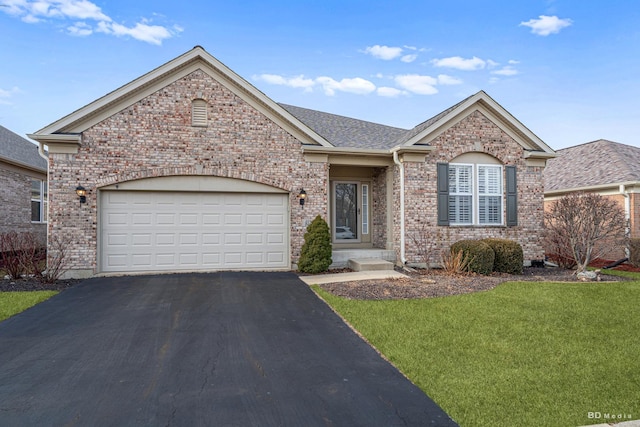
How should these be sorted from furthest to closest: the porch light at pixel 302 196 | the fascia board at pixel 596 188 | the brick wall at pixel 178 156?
the fascia board at pixel 596 188
the porch light at pixel 302 196
the brick wall at pixel 178 156

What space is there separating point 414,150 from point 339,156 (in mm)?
2330

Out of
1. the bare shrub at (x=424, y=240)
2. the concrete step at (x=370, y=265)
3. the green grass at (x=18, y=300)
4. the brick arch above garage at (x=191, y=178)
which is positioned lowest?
the green grass at (x=18, y=300)

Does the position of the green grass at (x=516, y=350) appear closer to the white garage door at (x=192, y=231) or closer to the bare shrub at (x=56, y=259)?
the white garage door at (x=192, y=231)

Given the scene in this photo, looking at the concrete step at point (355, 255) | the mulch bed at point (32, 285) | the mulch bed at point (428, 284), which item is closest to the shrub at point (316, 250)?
the concrete step at point (355, 255)

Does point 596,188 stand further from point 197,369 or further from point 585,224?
point 197,369

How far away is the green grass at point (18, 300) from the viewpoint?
6.41 metres

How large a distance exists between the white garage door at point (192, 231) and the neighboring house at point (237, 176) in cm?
3

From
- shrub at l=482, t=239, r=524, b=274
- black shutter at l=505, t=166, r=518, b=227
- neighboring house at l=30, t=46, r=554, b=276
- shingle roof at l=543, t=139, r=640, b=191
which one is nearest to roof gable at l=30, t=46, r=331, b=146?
neighboring house at l=30, t=46, r=554, b=276

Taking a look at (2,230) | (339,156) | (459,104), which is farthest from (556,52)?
(2,230)

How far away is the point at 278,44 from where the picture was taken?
14750 millimetres

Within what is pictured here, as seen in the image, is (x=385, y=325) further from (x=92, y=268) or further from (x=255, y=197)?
(x=92, y=268)

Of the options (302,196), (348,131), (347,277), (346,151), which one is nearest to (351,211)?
(346,151)

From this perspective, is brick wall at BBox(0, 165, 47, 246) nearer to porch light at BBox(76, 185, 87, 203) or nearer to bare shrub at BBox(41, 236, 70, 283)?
bare shrub at BBox(41, 236, 70, 283)

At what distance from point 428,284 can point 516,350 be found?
4077 millimetres
